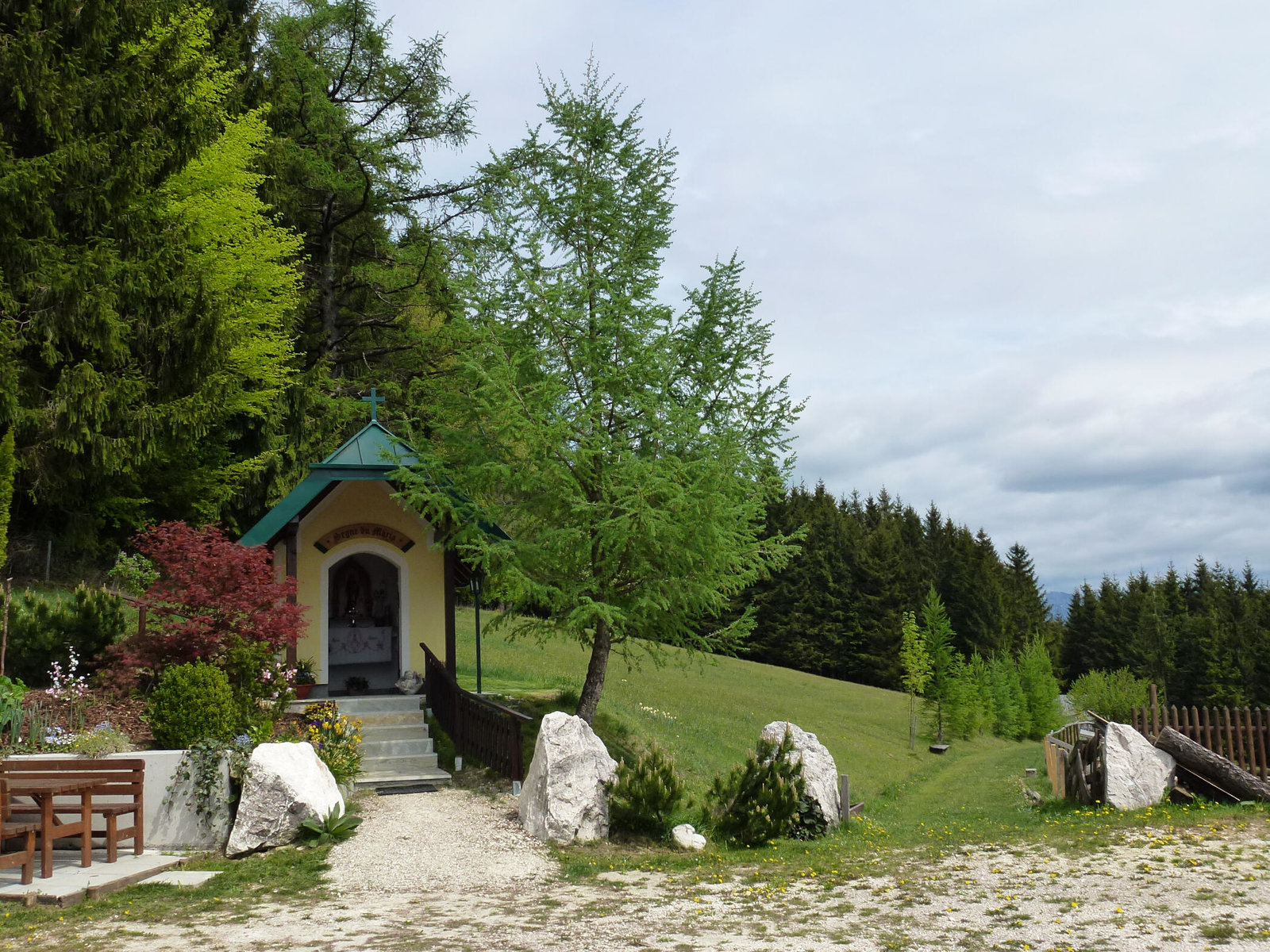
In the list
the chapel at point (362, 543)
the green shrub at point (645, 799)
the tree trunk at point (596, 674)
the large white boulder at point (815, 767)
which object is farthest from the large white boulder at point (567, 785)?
the chapel at point (362, 543)

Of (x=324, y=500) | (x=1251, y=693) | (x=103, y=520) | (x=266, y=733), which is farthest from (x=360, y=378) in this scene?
(x=1251, y=693)

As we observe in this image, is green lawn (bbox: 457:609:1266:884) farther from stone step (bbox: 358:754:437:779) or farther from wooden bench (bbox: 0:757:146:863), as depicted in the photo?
wooden bench (bbox: 0:757:146:863)

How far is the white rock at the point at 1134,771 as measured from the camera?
12211 mm

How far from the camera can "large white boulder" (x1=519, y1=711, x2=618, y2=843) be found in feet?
34.6

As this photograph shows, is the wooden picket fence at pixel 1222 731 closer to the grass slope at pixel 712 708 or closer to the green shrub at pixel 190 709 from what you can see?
the grass slope at pixel 712 708

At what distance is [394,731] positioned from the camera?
14.1 meters

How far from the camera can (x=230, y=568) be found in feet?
40.9

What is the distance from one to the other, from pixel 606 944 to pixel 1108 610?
73.4m

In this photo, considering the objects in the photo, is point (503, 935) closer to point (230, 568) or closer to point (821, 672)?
point (230, 568)

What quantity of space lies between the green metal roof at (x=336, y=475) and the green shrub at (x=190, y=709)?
3730 mm

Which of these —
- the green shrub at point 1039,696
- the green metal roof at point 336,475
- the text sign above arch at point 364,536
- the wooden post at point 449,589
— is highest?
the green metal roof at point 336,475

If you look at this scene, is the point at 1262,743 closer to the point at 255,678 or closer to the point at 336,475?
the point at 255,678

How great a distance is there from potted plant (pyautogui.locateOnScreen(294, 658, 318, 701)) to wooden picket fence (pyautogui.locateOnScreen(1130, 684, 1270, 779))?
12.5 metres

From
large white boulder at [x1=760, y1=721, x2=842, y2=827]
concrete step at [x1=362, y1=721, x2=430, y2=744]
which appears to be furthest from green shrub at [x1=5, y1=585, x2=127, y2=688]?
large white boulder at [x1=760, y1=721, x2=842, y2=827]
